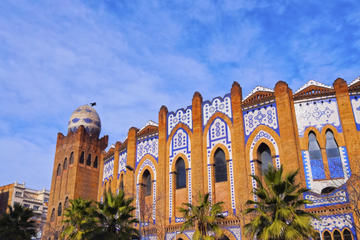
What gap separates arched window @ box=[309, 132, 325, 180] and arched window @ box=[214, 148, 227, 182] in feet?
17.5

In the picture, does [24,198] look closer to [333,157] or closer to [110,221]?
[110,221]

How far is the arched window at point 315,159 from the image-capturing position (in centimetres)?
2061

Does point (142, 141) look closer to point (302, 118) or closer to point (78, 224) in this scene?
point (78, 224)

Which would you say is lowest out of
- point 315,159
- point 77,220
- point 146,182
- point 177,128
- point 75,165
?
point 77,220

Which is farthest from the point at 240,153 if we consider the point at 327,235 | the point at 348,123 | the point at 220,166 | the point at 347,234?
the point at 347,234

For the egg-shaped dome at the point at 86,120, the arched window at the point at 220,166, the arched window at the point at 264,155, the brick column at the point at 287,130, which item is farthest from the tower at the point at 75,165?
the brick column at the point at 287,130

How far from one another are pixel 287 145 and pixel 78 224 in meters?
12.7

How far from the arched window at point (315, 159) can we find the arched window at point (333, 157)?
0.46 metres

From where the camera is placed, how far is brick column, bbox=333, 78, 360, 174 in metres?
19.9

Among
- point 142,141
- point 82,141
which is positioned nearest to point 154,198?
point 142,141

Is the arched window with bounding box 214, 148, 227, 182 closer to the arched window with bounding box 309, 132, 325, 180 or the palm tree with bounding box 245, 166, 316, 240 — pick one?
the arched window with bounding box 309, 132, 325, 180

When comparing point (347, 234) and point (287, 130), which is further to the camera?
point (287, 130)

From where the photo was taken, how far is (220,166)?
24.1 meters

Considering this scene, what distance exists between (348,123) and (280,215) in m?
9.21
